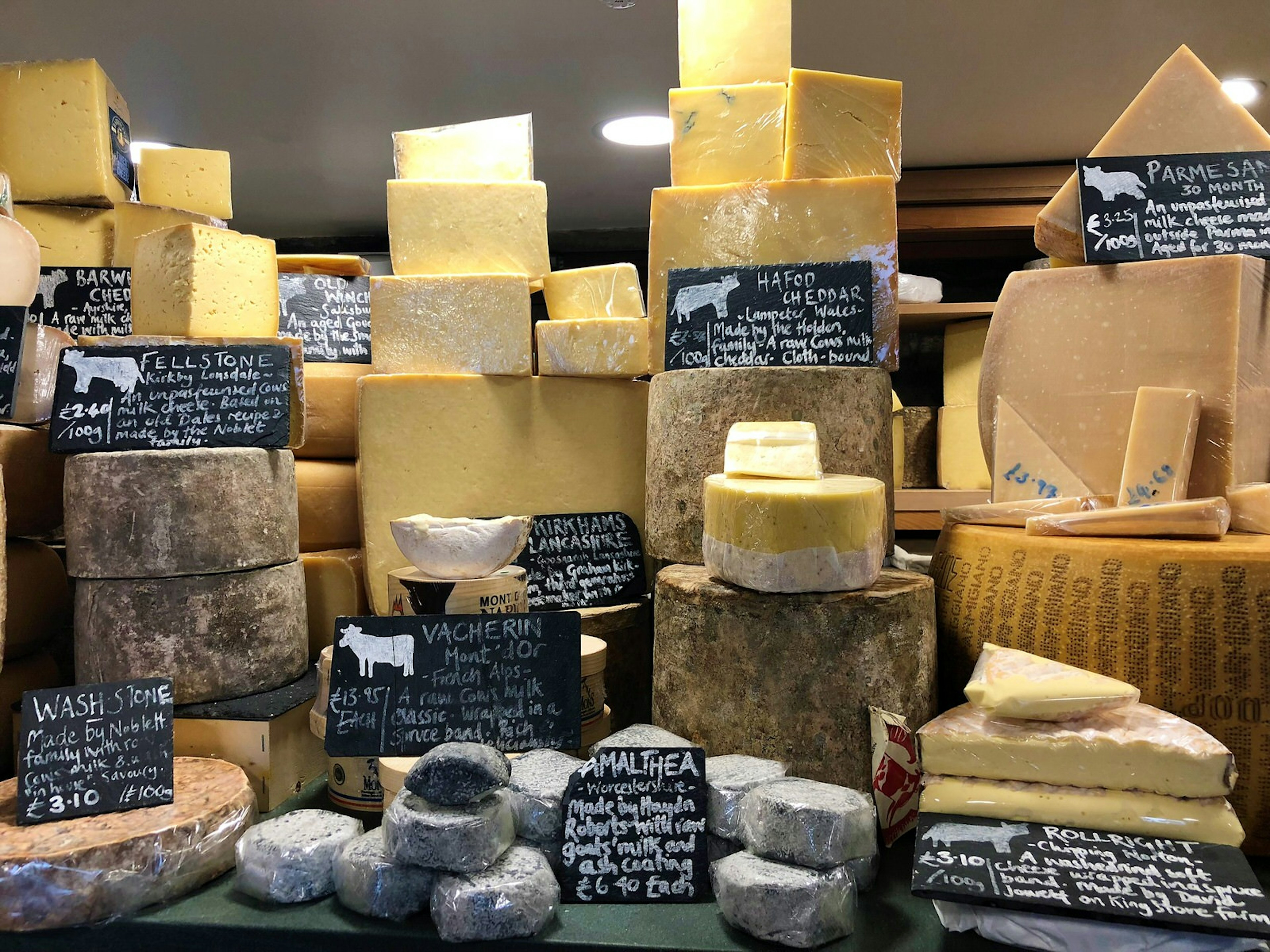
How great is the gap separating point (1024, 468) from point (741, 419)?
0.58 m

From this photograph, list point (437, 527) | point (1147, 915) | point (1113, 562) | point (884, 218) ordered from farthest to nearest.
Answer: point (884, 218) < point (437, 527) < point (1113, 562) < point (1147, 915)

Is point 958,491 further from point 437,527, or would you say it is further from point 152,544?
point 152,544

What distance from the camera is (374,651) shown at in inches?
57.9

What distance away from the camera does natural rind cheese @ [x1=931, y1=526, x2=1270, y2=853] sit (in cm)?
139

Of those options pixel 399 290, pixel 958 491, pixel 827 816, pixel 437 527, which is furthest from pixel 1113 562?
pixel 958 491

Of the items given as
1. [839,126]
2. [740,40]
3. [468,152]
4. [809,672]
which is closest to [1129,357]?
[839,126]

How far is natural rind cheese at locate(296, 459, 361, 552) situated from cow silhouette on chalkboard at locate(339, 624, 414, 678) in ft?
3.13

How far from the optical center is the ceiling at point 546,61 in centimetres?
276

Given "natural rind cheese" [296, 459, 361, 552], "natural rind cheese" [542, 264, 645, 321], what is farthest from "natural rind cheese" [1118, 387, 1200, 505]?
"natural rind cheese" [296, 459, 361, 552]

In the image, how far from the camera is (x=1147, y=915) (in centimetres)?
106

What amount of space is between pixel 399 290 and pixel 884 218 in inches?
45.7

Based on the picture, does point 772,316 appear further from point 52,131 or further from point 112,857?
point 52,131

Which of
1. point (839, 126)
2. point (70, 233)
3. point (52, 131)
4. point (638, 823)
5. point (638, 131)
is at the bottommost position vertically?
point (638, 823)

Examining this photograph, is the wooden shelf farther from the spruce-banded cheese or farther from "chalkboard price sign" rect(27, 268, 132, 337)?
"chalkboard price sign" rect(27, 268, 132, 337)
